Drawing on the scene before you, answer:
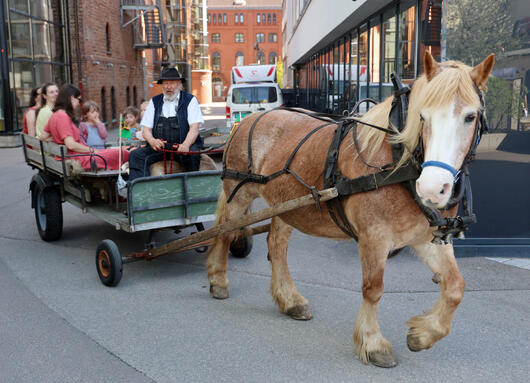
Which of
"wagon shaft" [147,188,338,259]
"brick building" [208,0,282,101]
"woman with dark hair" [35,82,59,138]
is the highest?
"brick building" [208,0,282,101]

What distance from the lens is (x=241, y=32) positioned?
9569 cm

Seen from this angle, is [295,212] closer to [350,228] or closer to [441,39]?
[350,228]

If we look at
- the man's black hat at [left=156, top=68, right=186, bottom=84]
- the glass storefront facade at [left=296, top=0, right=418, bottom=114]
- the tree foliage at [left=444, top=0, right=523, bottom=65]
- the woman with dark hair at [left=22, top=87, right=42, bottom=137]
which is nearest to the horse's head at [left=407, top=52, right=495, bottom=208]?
the man's black hat at [left=156, top=68, right=186, bottom=84]

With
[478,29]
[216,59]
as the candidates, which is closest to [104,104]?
[478,29]

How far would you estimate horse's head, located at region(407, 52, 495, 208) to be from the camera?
113 inches

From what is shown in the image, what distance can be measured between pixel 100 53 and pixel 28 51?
4450 millimetres

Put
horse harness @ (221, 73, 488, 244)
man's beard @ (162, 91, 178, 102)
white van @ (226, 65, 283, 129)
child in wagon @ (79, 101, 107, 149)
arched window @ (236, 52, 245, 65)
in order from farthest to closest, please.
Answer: arched window @ (236, 52, 245, 65)
white van @ (226, 65, 283, 129)
child in wagon @ (79, 101, 107, 149)
man's beard @ (162, 91, 178, 102)
horse harness @ (221, 73, 488, 244)

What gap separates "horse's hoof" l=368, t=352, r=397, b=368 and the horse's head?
50.9 inches

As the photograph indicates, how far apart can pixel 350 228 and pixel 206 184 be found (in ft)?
7.49

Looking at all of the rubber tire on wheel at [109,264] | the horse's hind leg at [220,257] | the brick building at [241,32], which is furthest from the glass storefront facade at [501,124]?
the brick building at [241,32]

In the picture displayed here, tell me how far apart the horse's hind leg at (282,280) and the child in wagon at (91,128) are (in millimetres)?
4063

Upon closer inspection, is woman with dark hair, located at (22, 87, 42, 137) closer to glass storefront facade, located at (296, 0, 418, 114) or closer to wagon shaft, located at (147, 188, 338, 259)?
wagon shaft, located at (147, 188, 338, 259)

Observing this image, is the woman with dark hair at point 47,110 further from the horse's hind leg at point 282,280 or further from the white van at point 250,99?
the white van at point 250,99

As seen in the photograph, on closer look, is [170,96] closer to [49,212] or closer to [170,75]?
[170,75]
